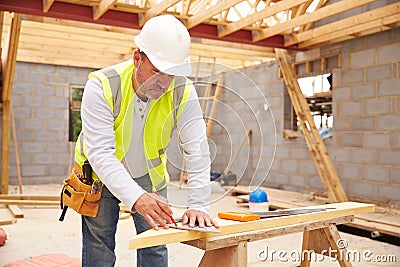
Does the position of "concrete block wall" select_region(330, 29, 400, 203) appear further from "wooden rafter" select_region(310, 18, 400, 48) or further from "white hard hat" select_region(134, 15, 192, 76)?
"white hard hat" select_region(134, 15, 192, 76)

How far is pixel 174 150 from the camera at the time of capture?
5.63ft

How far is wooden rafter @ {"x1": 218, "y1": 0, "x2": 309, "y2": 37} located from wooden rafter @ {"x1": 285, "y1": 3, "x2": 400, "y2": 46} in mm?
954

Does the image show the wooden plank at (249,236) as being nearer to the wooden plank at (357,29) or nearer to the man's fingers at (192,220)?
the man's fingers at (192,220)

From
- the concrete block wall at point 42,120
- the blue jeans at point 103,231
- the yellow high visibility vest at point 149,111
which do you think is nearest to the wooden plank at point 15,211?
the concrete block wall at point 42,120

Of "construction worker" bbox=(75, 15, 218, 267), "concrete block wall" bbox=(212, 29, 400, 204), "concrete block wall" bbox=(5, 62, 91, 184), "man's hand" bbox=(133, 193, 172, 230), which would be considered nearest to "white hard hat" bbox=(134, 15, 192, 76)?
"construction worker" bbox=(75, 15, 218, 267)

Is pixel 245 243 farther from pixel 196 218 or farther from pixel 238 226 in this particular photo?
pixel 196 218

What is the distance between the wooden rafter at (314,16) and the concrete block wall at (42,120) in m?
3.99

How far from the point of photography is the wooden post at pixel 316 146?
16.6ft

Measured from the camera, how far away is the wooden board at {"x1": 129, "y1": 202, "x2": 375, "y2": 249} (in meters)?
1.62

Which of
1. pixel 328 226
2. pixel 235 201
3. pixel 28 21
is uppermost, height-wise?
pixel 28 21

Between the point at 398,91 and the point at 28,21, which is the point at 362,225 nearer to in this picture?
the point at 398,91

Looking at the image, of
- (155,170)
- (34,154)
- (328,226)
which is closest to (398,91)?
(328,226)

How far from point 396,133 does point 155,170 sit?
396 centimetres

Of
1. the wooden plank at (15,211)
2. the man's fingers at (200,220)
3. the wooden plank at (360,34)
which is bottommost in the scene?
the wooden plank at (15,211)
